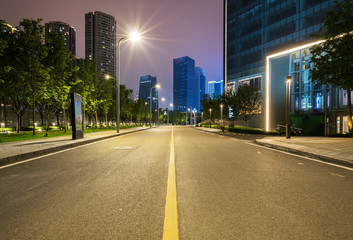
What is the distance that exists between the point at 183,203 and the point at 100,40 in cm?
20217

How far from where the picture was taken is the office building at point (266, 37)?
114 ft

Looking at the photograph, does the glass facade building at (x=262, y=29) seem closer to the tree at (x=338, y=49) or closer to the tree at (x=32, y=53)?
the tree at (x=338, y=49)

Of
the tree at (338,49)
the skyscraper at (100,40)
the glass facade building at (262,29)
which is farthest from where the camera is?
the skyscraper at (100,40)

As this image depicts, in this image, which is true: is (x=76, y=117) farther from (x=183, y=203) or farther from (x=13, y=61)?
(x=183, y=203)

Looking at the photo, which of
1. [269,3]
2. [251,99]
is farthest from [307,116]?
[269,3]

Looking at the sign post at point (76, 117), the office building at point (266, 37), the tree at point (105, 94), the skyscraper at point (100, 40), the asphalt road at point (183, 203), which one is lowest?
the asphalt road at point (183, 203)

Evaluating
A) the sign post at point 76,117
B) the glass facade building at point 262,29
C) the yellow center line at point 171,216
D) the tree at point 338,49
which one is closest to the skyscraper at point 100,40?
the glass facade building at point 262,29

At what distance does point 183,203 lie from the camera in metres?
3.65

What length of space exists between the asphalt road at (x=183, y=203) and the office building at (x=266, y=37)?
32671mm

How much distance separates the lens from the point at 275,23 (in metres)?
43.0

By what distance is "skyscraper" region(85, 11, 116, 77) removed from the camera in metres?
181

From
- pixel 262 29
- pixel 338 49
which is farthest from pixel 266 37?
pixel 338 49

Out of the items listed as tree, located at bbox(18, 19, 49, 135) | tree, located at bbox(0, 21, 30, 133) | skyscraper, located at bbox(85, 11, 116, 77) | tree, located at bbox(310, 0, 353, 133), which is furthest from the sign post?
skyscraper, located at bbox(85, 11, 116, 77)

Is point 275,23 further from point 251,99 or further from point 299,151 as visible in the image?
point 299,151
